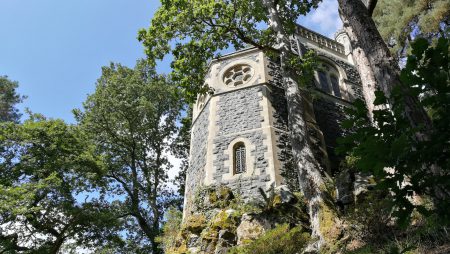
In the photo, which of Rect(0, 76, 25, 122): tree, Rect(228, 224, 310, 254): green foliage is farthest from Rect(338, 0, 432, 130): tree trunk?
Rect(0, 76, 25, 122): tree

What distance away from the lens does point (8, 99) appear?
2383cm

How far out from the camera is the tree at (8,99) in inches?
912

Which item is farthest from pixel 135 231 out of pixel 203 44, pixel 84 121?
pixel 203 44

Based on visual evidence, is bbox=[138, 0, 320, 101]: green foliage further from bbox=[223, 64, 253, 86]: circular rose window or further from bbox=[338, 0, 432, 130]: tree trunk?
bbox=[338, 0, 432, 130]: tree trunk

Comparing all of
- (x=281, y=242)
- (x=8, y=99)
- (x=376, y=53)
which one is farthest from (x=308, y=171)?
(x=8, y=99)

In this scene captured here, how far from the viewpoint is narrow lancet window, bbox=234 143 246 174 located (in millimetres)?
11596

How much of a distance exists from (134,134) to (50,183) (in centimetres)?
724

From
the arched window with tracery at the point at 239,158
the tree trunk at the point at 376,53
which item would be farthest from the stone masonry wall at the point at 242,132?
the tree trunk at the point at 376,53

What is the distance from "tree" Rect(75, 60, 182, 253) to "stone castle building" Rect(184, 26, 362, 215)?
524cm

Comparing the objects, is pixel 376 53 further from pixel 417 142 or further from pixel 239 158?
pixel 239 158

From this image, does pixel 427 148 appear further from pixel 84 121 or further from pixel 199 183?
pixel 84 121

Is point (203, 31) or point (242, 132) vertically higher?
point (203, 31)

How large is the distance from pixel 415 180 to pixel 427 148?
257 mm

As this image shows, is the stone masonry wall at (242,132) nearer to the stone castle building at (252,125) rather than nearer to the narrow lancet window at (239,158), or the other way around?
the stone castle building at (252,125)
